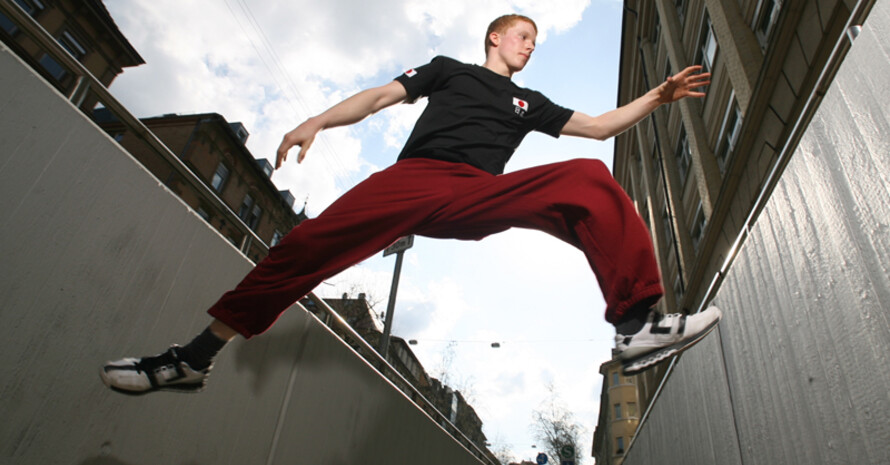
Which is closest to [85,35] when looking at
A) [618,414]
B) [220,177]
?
[220,177]

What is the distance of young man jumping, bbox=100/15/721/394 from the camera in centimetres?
186

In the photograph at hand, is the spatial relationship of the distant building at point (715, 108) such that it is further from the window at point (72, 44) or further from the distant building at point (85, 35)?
the window at point (72, 44)

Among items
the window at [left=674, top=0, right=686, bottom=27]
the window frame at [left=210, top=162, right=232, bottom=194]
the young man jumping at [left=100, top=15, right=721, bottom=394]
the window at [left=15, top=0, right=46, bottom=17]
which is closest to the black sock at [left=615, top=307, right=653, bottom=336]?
the young man jumping at [left=100, top=15, right=721, bottom=394]

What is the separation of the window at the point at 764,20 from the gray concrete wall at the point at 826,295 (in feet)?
27.2

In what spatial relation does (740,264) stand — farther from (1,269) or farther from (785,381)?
(1,269)

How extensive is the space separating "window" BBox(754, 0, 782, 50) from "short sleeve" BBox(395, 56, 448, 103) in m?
9.06

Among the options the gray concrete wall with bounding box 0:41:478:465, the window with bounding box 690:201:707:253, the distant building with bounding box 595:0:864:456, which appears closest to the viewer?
the gray concrete wall with bounding box 0:41:478:465

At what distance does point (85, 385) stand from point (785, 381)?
3.94 metres

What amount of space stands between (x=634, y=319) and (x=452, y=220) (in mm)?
818

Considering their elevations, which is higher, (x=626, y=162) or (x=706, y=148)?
(x=626, y=162)

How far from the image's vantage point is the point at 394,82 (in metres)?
2.64

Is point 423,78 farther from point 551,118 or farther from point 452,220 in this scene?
point 452,220

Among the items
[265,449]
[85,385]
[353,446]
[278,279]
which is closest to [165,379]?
[278,279]

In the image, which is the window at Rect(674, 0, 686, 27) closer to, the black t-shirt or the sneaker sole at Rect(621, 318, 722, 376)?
the black t-shirt
